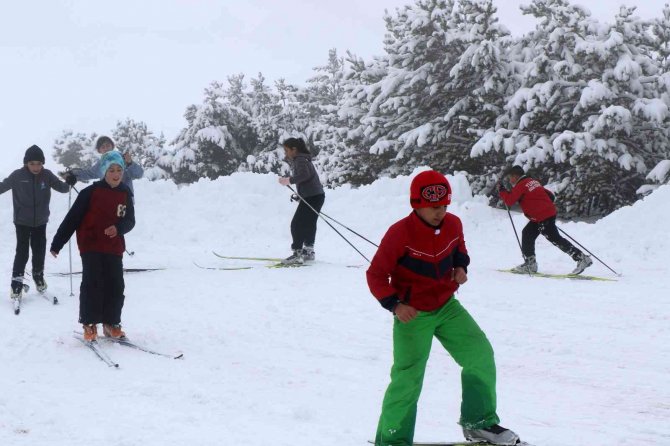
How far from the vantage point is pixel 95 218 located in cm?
617

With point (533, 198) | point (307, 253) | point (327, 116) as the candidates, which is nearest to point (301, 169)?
point (307, 253)

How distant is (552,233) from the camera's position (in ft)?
34.2

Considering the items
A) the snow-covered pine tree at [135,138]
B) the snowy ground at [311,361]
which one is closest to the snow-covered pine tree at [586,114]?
the snowy ground at [311,361]

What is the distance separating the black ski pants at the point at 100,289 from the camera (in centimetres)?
614

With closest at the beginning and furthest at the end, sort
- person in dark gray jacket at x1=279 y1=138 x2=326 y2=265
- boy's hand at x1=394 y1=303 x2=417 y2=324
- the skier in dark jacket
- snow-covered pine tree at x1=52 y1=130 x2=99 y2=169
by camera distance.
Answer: boy's hand at x1=394 y1=303 x2=417 y2=324
the skier in dark jacket
person in dark gray jacket at x1=279 y1=138 x2=326 y2=265
snow-covered pine tree at x1=52 y1=130 x2=99 y2=169

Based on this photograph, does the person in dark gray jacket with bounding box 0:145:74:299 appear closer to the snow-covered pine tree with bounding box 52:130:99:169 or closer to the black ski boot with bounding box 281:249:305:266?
the black ski boot with bounding box 281:249:305:266

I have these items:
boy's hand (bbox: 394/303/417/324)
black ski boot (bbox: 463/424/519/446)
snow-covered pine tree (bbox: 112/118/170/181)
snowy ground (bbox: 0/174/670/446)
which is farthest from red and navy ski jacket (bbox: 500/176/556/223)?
snow-covered pine tree (bbox: 112/118/170/181)

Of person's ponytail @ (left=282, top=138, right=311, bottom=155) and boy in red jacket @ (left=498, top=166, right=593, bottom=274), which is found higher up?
person's ponytail @ (left=282, top=138, right=311, bottom=155)

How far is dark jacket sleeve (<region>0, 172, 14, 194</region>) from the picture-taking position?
7895mm

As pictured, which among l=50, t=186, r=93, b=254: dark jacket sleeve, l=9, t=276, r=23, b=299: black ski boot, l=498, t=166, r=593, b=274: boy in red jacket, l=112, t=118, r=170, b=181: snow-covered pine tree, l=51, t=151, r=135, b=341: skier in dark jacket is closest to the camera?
l=50, t=186, r=93, b=254: dark jacket sleeve

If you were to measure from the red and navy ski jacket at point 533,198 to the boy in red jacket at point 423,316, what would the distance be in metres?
7.07

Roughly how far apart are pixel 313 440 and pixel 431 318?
103 centimetres

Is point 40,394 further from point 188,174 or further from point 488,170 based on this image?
point 188,174

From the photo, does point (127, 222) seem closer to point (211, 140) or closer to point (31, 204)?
point (31, 204)
